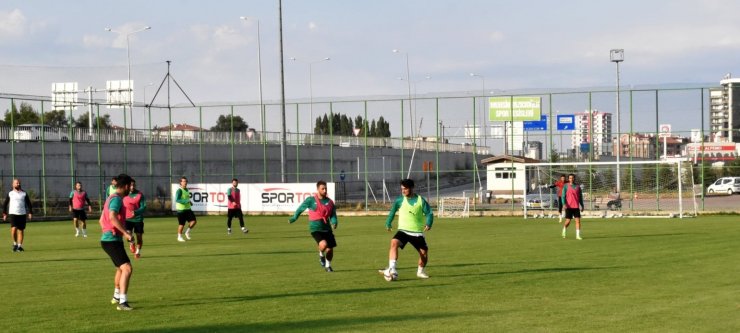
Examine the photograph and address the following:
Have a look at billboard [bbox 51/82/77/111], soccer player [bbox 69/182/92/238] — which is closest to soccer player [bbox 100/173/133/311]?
soccer player [bbox 69/182/92/238]

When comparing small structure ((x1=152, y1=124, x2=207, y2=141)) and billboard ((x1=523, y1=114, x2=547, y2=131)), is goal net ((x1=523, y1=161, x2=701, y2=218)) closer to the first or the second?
billboard ((x1=523, y1=114, x2=547, y2=131))

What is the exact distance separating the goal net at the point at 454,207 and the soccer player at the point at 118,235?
36.6 metres

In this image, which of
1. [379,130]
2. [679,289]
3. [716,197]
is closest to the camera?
[679,289]

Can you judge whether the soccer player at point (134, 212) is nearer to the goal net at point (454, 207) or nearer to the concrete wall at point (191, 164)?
the goal net at point (454, 207)

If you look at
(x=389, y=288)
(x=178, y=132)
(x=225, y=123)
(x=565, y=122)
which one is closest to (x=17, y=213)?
(x=389, y=288)

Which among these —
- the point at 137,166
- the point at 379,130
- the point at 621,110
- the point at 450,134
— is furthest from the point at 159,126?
the point at 621,110

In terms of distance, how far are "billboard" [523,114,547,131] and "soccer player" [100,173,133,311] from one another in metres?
40.7

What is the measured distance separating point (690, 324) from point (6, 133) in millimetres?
50281

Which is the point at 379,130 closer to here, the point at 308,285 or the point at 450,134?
the point at 450,134

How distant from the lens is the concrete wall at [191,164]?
54.7 m

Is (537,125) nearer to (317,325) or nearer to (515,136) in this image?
(515,136)

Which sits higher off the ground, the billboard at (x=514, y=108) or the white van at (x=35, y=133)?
the billboard at (x=514, y=108)

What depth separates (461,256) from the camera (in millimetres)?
22781

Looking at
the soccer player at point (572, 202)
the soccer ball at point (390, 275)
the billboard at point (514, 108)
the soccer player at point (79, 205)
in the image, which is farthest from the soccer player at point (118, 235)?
the billboard at point (514, 108)
